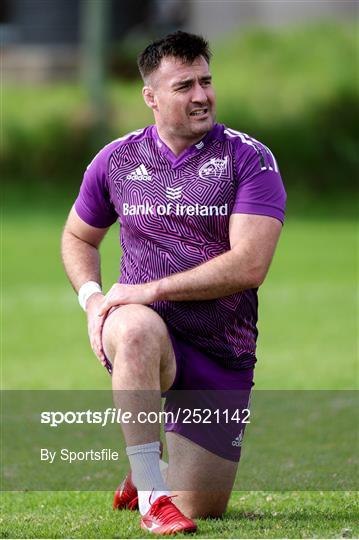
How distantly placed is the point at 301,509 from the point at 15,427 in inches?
118

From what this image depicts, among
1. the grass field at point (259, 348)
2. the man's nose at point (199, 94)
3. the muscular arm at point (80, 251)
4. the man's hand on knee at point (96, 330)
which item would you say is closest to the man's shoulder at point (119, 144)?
the muscular arm at point (80, 251)

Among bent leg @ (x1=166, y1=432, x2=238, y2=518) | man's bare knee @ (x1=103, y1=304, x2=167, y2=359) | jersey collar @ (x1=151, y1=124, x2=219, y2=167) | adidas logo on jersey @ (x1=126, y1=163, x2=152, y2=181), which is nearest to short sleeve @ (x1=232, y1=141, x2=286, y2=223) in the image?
jersey collar @ (x1=151, y1=124, x2=219, y2=167)

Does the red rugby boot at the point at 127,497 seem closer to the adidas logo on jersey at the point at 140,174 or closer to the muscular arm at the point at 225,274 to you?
the muscular arm at the point at 225,274

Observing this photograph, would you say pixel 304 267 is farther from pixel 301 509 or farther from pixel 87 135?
pixel 301 509

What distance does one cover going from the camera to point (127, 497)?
5891 millimetres

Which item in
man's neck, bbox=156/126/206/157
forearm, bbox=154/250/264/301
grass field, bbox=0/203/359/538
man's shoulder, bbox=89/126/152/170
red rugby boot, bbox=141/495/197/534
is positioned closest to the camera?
red rugby boot, bbox=141/495/197/534

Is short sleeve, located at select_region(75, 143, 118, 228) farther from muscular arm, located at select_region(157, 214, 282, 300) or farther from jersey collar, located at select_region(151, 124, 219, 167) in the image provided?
muscular arm, located at select_region(157, 214, 282, 300)

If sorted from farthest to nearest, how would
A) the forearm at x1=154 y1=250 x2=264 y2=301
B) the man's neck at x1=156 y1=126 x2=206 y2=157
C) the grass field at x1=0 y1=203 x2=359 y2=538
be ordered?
the man's neck at x1=156 y1=126 x2=206 y2=157, the grass field at x1=0 y1=203 x2=359 y2=538, the forearm at x1=154 y1=250 x2=264 y2=301

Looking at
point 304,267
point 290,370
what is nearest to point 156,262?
point 290,370

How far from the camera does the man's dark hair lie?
5629 millimetres

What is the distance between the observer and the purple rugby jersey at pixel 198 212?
5.64 meters

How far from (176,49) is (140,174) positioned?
1.87 ft

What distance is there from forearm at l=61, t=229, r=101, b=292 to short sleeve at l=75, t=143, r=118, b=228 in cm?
12

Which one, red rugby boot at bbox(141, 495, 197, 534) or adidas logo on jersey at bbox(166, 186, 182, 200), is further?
adidas logo on jersey at bbox(166, 186, 182, 200)
